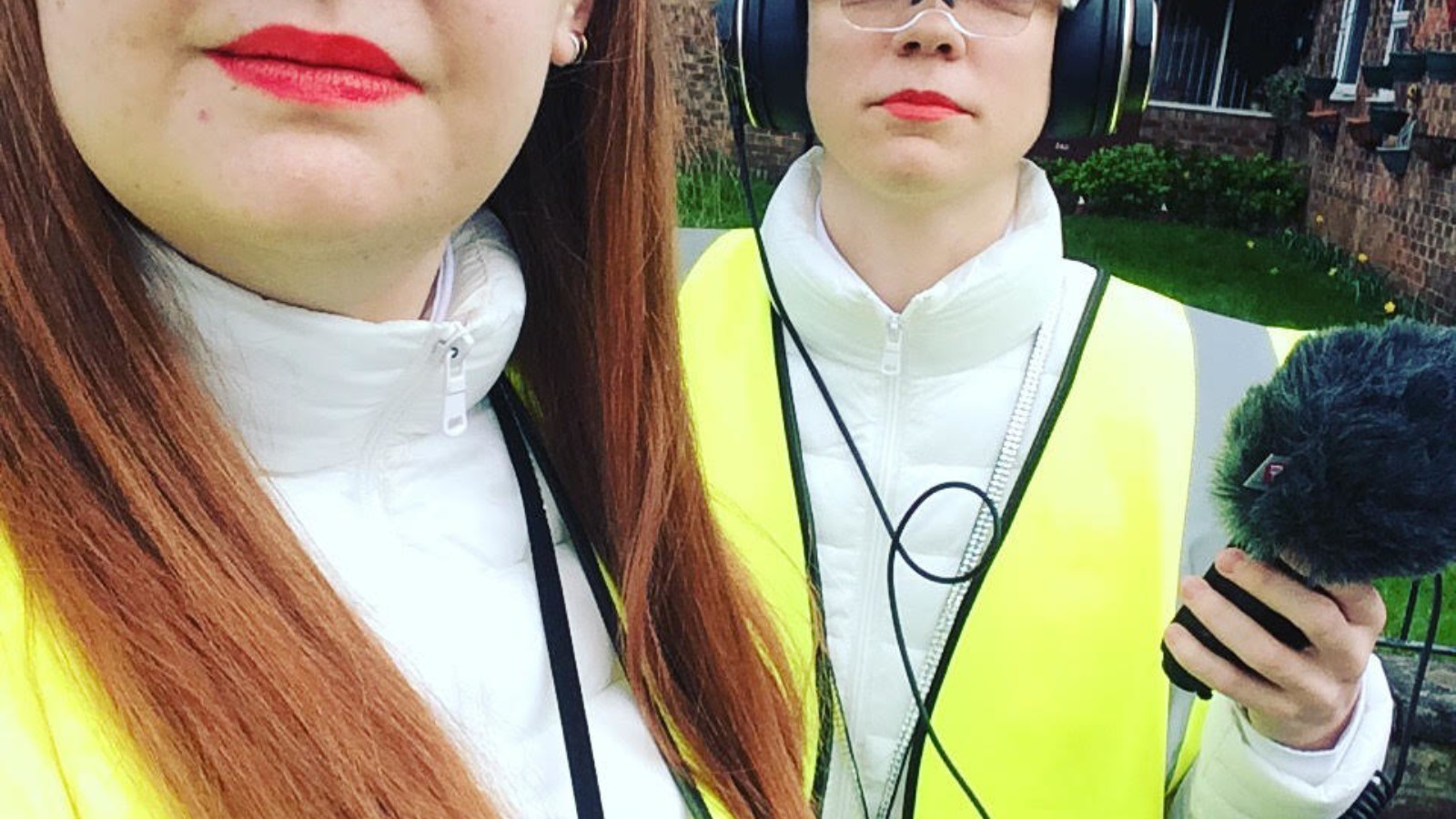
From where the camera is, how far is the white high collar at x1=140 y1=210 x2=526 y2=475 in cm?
72

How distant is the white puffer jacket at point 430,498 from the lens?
738 millimetres

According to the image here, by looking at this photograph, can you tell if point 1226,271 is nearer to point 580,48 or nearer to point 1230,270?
point 1230,270

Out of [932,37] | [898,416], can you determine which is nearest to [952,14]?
[932,37]

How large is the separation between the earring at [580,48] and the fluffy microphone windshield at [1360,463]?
65cm

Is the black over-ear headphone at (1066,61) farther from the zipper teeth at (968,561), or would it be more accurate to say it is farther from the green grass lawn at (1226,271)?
the green grass lawn at (1226,271)

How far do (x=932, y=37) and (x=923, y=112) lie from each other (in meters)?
0.09

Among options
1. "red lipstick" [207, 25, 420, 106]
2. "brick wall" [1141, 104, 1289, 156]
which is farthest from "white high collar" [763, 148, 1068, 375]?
"brick wall" [1141, 104, 1289, 156]

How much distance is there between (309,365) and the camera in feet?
2.44

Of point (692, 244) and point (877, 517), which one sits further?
point (692, 244)

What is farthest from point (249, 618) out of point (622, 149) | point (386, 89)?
point (622, 149)

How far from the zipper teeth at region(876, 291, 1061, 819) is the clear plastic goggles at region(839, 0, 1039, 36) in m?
0.43

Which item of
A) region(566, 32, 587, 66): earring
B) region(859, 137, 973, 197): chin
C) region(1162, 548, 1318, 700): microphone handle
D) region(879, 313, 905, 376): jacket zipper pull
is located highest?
region(566, 32, 587, 66): earring

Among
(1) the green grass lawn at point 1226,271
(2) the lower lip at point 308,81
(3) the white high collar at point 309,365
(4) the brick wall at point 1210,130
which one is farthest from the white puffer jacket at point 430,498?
(4) the brick wall at point 1210,130

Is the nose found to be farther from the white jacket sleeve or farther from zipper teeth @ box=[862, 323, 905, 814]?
the white jacket sleeve
